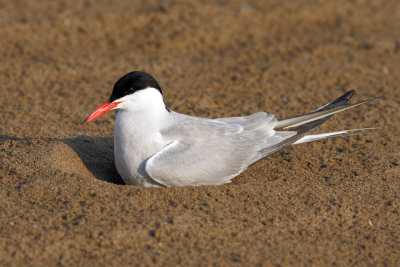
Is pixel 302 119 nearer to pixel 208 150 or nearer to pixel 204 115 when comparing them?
pixel 208 150

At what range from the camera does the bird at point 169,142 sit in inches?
187

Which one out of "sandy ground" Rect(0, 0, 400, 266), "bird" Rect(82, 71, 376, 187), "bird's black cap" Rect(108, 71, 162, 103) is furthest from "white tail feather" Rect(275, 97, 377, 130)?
"bird's black cap" Rect(108, 71, 162, 103)

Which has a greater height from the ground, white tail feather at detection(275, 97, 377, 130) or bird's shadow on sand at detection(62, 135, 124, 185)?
white tail feather at detection(275, 97, 377, 130)

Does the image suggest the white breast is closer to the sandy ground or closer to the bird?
the bird

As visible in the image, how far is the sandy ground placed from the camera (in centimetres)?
403

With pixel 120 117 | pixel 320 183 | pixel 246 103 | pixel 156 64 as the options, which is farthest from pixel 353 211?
pixel 156 64

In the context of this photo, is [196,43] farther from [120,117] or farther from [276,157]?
[120,117]

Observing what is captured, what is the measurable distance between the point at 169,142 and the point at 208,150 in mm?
354

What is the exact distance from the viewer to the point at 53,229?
4027mm

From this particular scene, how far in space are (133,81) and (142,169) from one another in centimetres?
78

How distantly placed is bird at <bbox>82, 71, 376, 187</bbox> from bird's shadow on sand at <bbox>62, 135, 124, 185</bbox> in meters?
0.37

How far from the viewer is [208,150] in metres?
4.87

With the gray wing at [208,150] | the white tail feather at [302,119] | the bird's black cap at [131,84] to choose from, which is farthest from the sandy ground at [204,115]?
the bird's black cap at [131,84]

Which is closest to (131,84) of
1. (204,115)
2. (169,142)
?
(169,142)
